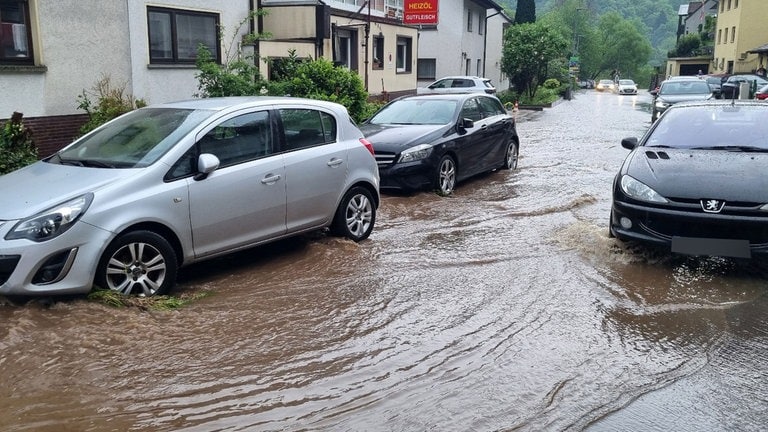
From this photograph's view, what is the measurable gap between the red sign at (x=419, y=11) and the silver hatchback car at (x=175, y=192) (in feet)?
63.4

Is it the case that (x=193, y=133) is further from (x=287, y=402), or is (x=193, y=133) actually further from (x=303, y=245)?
(x=287, y=402)

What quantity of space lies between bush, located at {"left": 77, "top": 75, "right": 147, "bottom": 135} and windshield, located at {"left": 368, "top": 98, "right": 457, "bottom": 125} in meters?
4.08

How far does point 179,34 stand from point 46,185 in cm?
875

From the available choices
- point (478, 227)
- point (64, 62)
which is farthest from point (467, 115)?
point (64, 62)

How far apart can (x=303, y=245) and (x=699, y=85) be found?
2207cm

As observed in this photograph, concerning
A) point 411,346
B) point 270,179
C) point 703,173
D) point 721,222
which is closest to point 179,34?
point 270,179

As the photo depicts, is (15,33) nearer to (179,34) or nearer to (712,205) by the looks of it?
(179,34)

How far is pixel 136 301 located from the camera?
5457 millimetres

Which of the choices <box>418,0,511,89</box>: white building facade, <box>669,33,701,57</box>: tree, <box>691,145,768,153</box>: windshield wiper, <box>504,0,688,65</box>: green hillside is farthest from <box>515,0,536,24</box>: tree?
<box>504,0,688,65</box>: green hillside

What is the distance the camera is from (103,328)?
5047 mm

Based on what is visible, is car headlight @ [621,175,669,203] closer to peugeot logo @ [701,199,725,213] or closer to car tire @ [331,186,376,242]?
peugeot logo @ [701,199,725,213]

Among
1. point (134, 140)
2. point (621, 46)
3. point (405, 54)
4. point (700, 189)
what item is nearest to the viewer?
point (134, 140)

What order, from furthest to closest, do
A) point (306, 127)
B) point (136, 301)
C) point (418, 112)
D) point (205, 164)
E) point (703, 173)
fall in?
1. point (418, 112)
2. point (306, 127)
3. point (703, 173)
4. point (205, 164)
5. point (136, 301)

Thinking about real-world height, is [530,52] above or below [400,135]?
above
